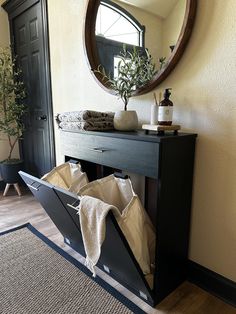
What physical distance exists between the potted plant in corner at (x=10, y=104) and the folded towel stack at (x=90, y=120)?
4.90 ft

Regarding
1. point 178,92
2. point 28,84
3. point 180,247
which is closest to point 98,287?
point 180,247

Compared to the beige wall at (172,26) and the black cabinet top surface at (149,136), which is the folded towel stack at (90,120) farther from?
the beige wall at (172,26)

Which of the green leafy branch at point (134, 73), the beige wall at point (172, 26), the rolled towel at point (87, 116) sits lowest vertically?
the rolled towel at point (87, 116)

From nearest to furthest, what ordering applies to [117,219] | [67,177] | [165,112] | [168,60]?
[117,219] < [165,112] < [168,60] < [67,177]

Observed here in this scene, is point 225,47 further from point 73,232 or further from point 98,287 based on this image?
point 98,287

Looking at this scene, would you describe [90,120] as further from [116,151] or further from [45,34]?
[45,34]

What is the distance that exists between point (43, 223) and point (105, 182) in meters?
1.11

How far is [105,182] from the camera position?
138cm

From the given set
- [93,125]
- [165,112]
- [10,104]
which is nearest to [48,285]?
[93,125]

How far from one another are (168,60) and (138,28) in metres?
0.35

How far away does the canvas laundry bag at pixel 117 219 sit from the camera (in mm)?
1014

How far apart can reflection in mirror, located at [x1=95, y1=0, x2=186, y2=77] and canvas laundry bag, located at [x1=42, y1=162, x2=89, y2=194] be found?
0.73 metres

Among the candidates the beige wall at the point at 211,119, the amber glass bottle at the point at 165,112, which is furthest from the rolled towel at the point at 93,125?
the amber glass bottle at the point at 165,112

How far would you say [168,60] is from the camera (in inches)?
51.7
